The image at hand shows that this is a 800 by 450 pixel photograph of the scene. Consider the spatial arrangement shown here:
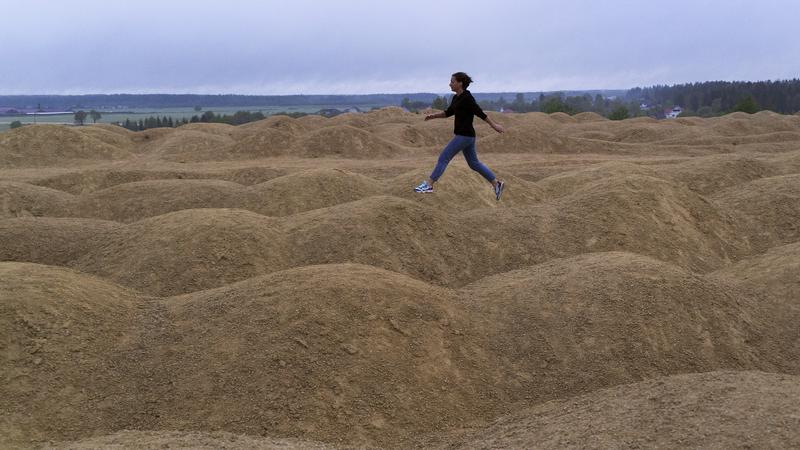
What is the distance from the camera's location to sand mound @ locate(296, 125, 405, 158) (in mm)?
45781

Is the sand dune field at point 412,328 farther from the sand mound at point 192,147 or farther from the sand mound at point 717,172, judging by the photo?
the sand mound at point 192,147

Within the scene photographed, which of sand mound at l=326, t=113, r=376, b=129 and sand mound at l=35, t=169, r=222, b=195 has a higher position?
sand mound at l=326, t=113, r=376, b=129

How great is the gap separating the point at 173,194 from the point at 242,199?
2.71 meters

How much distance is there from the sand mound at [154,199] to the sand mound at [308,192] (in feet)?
2.48

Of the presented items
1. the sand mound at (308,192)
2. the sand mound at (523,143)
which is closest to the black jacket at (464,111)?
the sand mound at (308,192)

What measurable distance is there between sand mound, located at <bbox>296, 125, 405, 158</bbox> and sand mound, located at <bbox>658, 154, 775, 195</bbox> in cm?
2120

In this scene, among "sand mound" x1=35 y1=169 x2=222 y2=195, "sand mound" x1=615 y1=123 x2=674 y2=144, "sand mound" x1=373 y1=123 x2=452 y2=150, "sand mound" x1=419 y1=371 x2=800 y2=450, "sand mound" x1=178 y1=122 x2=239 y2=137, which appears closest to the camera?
Result: "sand mound" x1=419 y1=371 x2=800 y2=450

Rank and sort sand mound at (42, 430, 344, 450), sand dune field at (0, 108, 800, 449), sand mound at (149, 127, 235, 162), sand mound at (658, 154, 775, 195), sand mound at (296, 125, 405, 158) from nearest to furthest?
sand mound at (42, 430, 344, 450) < sand dune field at (0, 108, 800, 449) < sand mound at (658, 154, 775, 195) < sand mound at (296, 125, 405, 158) < sand mound at (149, 127, 235, 162)

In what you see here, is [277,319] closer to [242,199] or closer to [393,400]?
[393,400]

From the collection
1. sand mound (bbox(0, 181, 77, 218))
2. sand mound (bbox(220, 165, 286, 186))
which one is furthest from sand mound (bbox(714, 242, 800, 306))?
sand mound (bbox(0, 181, 77, 218))

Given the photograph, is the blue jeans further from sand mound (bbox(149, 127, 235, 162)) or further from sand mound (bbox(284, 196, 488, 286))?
sand mound (bbox(149, 127, 235, 162))

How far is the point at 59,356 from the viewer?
1124 cm

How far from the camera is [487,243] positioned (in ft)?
61.2

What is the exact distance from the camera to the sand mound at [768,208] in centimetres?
2203
